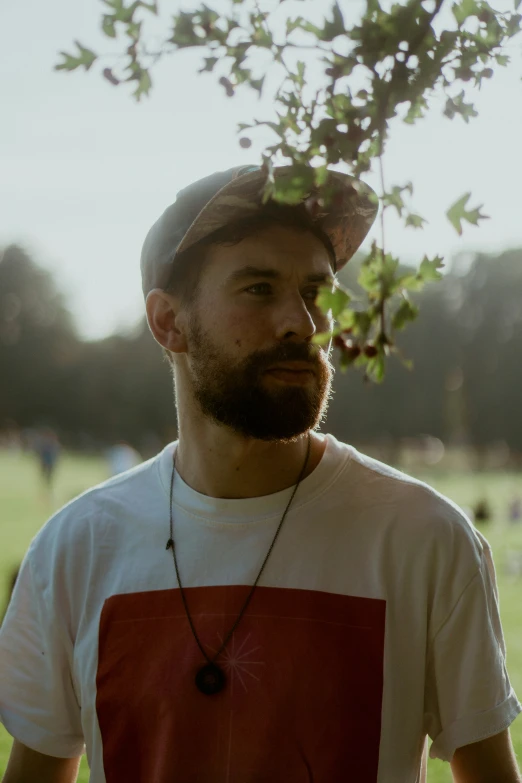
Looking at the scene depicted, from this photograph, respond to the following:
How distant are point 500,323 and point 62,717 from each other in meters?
61.1

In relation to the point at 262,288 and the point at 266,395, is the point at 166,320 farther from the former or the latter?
the point at 266,395

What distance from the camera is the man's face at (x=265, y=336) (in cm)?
258

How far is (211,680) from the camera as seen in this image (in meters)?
2.44

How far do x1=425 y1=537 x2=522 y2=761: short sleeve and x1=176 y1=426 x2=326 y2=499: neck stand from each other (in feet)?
2.17

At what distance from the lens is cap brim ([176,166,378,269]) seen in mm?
2613

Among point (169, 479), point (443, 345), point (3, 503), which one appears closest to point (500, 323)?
point (443, 345)

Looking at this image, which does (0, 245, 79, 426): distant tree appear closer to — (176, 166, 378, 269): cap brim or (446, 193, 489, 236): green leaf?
(176, 166, 378, 269): cap brim

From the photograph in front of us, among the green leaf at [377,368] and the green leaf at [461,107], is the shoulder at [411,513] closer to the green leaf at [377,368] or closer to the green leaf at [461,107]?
the green leaf at [377,368]

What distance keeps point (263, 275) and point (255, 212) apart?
20 cm

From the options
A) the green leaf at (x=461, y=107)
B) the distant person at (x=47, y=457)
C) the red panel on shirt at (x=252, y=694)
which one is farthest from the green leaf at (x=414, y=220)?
the distant person at (x=47, y=457)

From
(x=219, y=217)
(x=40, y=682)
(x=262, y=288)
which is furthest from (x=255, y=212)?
(x=40, y=682)

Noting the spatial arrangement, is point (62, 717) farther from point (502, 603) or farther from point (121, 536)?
point (502, 603)

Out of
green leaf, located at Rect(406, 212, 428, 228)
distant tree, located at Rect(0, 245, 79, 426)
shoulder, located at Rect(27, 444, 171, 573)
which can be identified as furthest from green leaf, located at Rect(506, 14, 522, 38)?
distant tree, located at Rect(0, 245, 79, 426)

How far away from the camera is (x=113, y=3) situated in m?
1.67
